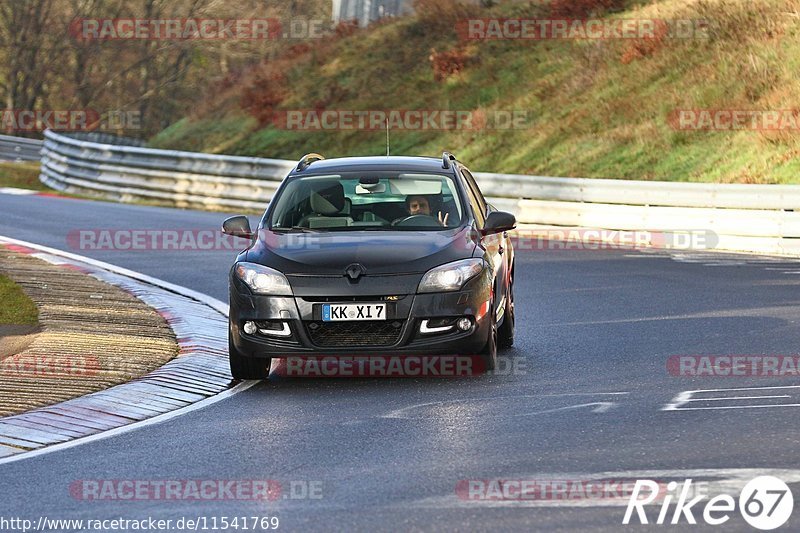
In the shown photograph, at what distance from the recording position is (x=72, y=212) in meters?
28.1

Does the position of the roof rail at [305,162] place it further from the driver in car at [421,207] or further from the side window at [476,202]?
the side window at [476,202]

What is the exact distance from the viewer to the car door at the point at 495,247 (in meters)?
12.0

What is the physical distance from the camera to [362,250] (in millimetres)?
11219

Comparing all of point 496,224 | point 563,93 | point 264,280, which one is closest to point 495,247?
point 496,224

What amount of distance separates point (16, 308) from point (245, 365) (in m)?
4.20

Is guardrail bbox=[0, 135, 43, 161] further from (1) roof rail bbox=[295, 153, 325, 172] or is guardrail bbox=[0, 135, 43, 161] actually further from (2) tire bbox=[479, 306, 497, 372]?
(2) tire bbox=[479, 306, 497, 372]

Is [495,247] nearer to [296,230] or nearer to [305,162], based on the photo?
[296,230]

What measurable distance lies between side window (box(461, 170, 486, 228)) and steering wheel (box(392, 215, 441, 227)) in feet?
1.29

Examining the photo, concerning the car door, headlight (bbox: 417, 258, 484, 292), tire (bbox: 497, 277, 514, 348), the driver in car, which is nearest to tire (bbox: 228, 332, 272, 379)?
headlight (bbox: 417, 258, 484, 292)

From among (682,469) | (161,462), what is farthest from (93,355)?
(682,469)

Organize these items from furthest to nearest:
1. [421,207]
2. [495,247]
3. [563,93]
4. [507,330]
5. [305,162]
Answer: [563,93]
[305,162]
[507,330]
[495,247]
[421,207]

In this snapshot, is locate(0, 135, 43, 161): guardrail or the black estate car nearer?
the black estate car

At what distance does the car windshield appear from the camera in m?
12.0

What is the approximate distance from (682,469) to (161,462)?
2867mm
